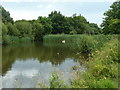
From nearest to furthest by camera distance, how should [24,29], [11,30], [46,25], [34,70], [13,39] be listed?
[34,70], [13,39], [11,30], [24,29], [46,25]

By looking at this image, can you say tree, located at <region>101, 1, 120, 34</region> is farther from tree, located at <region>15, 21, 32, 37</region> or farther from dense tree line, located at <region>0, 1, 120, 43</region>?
tree, located at <region>15, 21, 32, 37</region>

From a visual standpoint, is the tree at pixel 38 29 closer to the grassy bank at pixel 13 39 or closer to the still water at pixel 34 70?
the grassy bank at pixel 13 39

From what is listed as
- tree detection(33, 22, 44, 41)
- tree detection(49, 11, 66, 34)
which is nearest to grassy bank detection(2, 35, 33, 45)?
tree detection(33, 22, 44, 41)

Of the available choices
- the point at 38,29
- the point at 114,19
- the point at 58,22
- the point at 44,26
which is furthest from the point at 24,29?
the point at 114,19

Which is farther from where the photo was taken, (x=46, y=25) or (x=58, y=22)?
(x=58, y=22)

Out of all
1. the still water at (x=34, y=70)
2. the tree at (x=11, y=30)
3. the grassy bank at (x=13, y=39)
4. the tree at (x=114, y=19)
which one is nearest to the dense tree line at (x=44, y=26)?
the tree at (x=11, y=30)

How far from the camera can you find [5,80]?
18.1 ft

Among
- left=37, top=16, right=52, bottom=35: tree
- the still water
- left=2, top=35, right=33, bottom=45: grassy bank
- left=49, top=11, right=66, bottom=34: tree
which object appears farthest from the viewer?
left=49, top=11, right=66, bottom=34: tree

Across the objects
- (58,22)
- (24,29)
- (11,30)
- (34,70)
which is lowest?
(34,70)

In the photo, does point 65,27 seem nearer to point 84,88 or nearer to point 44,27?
point 44,27

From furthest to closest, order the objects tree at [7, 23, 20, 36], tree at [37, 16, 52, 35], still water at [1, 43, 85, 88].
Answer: tree at [37, 16, 52, 35]
tree at [7, 23, 20, 36]
still water at [1, 43, 85, 88]

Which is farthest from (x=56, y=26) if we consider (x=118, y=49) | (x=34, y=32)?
(x=118, y=49)

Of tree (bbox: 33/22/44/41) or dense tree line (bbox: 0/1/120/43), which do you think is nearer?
dense tree line (bbox: 0/1/120/43)

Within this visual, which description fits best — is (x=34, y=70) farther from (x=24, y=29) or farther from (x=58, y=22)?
(x=58, y=22)
